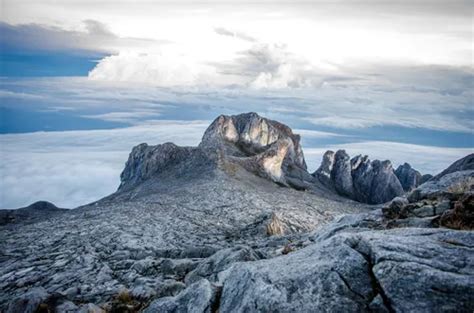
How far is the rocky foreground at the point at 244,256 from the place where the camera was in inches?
408

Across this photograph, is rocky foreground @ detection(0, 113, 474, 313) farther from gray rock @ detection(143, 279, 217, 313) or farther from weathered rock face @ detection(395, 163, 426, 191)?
weathered rock face @ detection(395, 163, 426, 191)

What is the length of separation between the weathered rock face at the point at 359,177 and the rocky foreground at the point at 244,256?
6418cm

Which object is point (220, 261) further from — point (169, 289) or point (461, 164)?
point (461, 164)

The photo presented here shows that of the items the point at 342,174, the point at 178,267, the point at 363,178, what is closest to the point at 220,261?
the point at 178,267

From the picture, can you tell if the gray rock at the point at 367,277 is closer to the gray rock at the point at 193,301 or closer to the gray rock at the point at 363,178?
the gray rock at the point at 193,301

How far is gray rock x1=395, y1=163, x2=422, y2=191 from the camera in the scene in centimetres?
13559

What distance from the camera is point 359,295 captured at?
10320 mm

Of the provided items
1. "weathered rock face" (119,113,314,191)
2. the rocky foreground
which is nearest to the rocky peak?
"weathered rock face" (119,113,314,191)

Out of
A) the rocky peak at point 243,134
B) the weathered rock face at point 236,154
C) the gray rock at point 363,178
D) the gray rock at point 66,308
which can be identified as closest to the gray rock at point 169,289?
the gray rock at point 66,308

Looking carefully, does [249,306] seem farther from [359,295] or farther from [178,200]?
[178,200]

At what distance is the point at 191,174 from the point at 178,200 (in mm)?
21204

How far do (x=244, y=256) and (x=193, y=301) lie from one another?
6.19 meters

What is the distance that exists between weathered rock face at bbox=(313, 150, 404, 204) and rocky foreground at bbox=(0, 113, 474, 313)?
6418 centimetres

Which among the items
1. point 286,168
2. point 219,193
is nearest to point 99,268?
point 219,193
